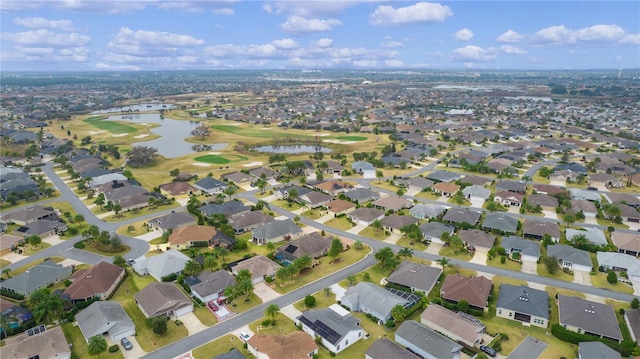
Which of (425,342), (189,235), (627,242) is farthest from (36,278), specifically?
(627,242)

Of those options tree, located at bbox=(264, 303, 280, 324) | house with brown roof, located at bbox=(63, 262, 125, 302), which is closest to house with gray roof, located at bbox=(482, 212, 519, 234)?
tree, located at bbox=(264, 303, 280, 324)

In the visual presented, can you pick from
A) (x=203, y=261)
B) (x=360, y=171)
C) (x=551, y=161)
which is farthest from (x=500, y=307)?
(x=551, y=161)

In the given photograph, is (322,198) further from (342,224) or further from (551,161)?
(551,161)

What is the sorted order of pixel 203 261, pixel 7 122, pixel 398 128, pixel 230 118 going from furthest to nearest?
pixel 230 118
pixel 7 122
pixel 398 128
pixel 203 261

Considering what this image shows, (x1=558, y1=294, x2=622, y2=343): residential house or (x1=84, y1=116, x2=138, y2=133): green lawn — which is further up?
(x1=84, y1=116, x2=138, y2=133): green lawn

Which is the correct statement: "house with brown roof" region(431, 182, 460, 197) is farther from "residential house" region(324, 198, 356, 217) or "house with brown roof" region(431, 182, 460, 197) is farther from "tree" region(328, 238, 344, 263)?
"tree" region(328, 238, 344, 263)

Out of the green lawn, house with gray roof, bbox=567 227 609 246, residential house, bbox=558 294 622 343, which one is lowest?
residential house, bbox=558 294 622 343
